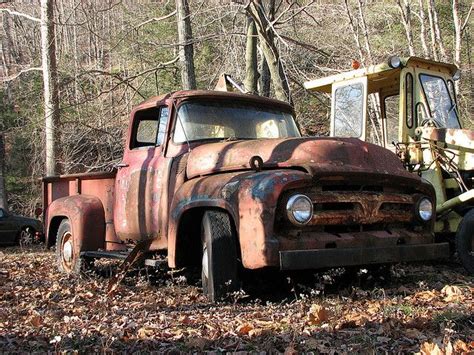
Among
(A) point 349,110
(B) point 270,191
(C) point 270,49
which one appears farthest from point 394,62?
(C) point 270,49

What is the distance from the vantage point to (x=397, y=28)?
2194 centimetres

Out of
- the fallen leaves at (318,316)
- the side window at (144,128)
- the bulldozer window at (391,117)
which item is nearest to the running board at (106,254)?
the side window at (144,128)

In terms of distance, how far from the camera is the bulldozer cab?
25.6 ft

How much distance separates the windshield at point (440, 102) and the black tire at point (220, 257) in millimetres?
3969

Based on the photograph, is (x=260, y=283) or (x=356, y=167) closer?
(x=356, y=167)

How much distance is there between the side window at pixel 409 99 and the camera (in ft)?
25.6

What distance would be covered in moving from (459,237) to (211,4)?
8.76m

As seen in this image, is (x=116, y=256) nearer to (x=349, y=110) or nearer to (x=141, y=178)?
(x=141, y=178)

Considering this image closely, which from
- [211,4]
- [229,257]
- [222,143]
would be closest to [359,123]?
[222,143]

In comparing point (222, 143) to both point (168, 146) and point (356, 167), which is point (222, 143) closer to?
point (168, 146)

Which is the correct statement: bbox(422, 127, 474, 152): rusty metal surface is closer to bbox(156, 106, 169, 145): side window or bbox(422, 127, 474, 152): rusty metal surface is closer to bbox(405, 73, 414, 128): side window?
bbox(405, 73, 414, 128): side window

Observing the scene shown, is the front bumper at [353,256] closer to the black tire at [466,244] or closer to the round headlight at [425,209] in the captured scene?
the round headlight at [425,209]

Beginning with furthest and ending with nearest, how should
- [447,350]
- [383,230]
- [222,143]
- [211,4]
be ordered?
[211,4]
[222,143]
[383,230]
[447,350]

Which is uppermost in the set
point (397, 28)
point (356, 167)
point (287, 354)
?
point (397, 28)
